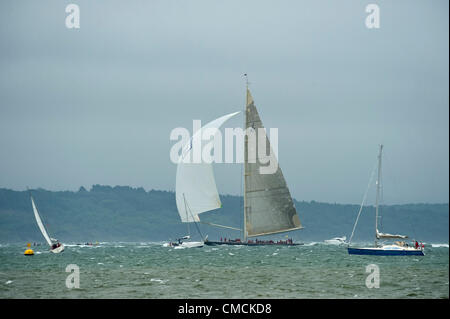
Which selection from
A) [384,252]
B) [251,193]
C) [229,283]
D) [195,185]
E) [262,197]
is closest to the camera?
[229,283]

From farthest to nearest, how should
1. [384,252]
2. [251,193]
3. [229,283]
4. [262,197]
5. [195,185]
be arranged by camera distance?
[195,185], [251,193], [262,197], [384,252], [229,283]

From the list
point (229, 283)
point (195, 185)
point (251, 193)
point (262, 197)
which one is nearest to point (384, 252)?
point (262, 197)

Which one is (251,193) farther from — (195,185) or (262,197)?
(195,185)

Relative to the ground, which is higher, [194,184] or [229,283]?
[194,184]

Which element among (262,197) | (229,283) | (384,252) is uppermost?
(262,197)

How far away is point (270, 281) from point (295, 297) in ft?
25.8

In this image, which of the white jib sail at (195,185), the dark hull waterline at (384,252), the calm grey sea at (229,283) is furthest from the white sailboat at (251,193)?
the calm grey sea at (229,283)

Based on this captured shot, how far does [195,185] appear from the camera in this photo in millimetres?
93375

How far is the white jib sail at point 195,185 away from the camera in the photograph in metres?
93.0

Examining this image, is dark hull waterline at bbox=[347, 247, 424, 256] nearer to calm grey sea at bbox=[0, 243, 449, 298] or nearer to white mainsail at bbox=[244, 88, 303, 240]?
white mainsail at bbox=[244, 88, 303, 240]

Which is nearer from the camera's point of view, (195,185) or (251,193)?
(251,193)

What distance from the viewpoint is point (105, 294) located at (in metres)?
38.0
